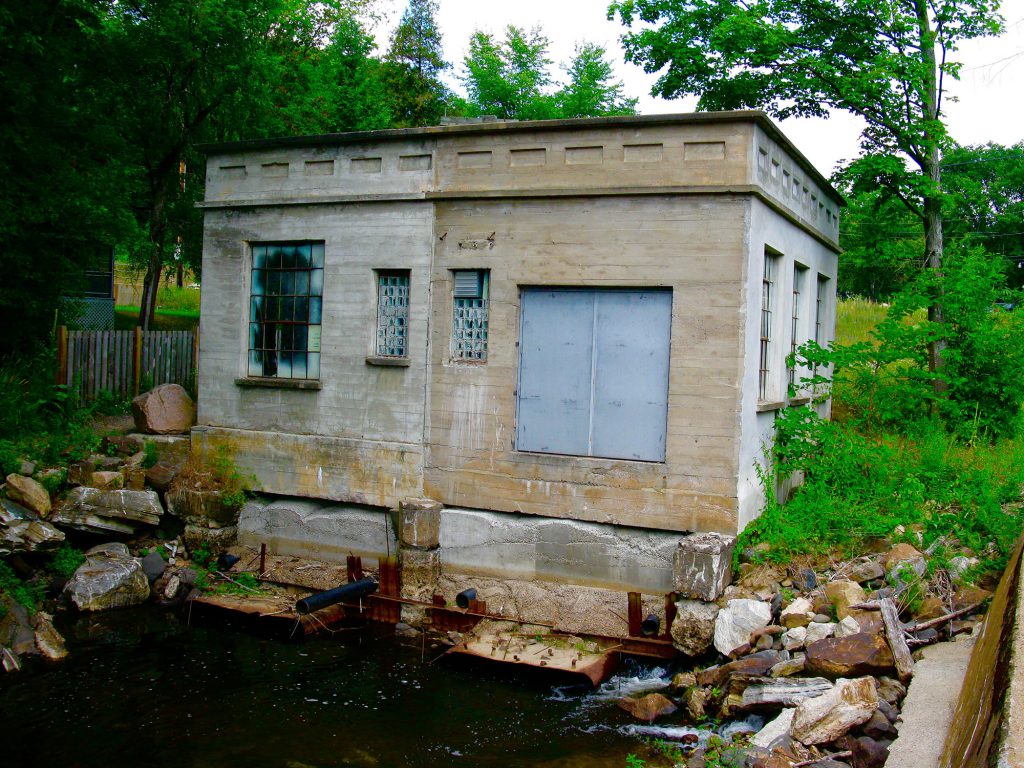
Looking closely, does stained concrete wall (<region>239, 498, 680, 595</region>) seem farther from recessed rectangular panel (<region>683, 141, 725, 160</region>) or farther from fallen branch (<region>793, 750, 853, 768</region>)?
recessed rectangular panel (<region>683, 141, 725, 160</region>)

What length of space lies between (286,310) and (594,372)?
4726 mm

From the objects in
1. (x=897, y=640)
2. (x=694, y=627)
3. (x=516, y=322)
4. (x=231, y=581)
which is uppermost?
(x=516, y=322)

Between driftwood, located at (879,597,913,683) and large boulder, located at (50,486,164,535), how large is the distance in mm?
9503

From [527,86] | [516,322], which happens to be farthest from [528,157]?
[527,86]

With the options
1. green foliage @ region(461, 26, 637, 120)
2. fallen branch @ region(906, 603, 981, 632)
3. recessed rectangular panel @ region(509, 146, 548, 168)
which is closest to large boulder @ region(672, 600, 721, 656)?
fallen branch @ region(906, 603, 981, 632)

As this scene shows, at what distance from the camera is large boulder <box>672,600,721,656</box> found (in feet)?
30.9

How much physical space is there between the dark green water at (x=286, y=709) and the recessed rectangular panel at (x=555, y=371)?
2.77 metres

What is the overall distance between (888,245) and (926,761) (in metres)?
11.7

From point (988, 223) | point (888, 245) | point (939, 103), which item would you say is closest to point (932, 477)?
point (888, 245)

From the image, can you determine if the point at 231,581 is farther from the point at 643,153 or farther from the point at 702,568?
the point at 643,153

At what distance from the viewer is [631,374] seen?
10.5 m

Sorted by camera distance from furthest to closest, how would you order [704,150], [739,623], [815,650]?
1. [704,150]
2. [739,623]
3. [815,650]

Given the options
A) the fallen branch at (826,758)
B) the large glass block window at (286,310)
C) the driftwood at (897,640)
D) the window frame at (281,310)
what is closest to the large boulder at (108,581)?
the window frame at (281,310)

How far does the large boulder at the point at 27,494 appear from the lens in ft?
38.3
